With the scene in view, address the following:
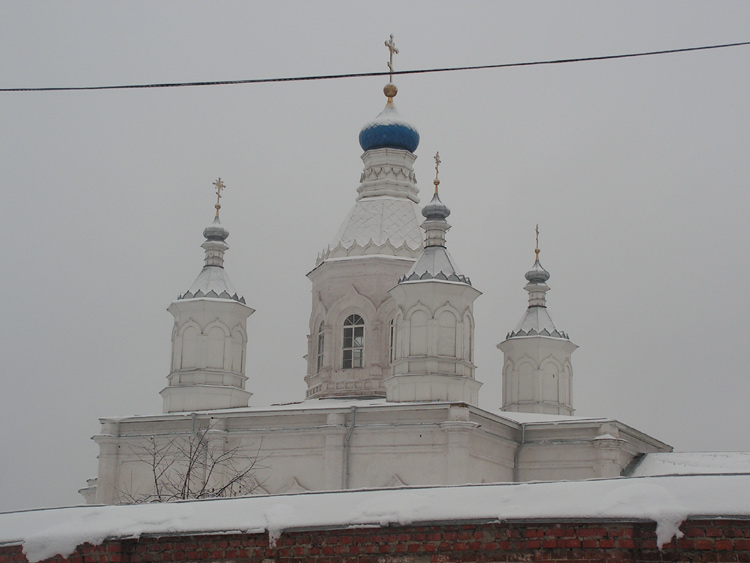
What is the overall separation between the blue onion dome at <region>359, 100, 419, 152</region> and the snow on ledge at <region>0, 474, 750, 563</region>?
1782 centimetres

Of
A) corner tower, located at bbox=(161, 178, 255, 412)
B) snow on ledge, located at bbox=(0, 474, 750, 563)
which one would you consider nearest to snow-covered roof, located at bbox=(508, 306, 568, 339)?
corner tower, located at bbox=(161, 178, 255, 412)

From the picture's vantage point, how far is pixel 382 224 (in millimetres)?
23875

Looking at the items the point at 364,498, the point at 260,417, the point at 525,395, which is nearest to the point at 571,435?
the point at 525,395

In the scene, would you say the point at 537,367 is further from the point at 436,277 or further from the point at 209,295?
the point at 209,295

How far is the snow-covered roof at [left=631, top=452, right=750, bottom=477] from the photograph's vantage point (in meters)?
20.4

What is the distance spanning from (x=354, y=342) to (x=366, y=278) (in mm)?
1315

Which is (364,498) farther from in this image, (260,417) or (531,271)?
(531,271)

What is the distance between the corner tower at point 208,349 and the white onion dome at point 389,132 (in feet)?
15.5

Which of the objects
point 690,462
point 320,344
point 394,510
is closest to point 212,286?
point 320,344

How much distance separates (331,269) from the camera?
23.5 m

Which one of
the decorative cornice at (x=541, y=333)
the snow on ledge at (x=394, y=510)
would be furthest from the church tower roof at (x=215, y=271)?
the snow on ledge at (x=394, y=510)

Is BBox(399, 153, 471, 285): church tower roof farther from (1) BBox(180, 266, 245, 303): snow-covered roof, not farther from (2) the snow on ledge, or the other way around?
(2) the snow on ledge

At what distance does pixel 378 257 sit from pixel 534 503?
54.0 ft

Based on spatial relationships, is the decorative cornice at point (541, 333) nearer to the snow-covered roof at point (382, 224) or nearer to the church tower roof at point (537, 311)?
the church tower roof at point (537, 311)
